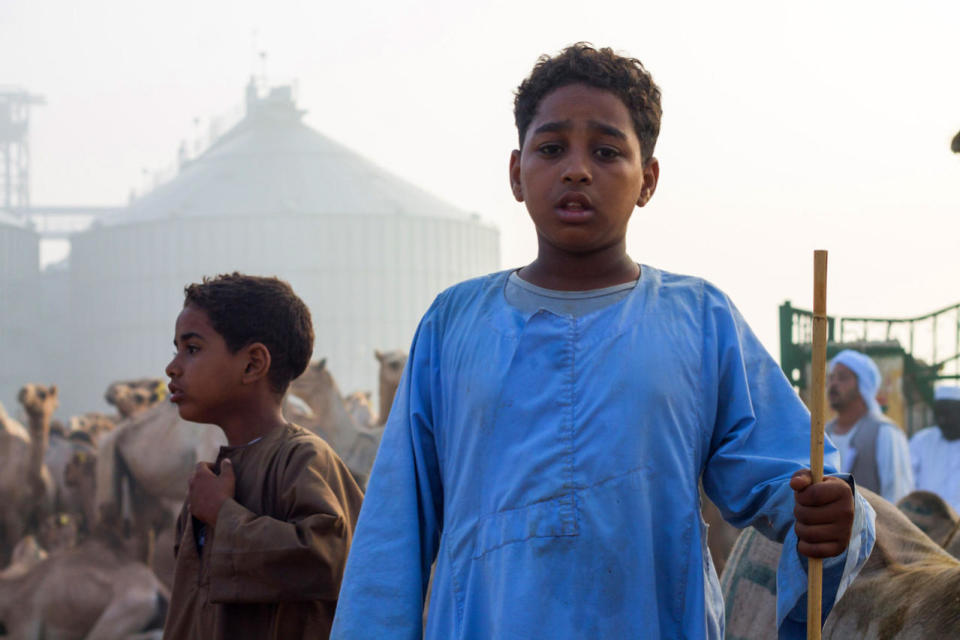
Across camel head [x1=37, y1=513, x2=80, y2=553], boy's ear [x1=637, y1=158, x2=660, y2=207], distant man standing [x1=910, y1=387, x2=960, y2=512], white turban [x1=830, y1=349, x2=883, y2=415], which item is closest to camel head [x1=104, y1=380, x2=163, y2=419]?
camel head [x1=37, y1=513, x2=80, y2=553]

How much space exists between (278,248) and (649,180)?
4423cm

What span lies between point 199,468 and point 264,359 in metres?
0.37

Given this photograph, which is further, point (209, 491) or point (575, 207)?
point (209, 491)

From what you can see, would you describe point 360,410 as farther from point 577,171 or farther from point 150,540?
point 577,171

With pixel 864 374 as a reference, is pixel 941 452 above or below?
below

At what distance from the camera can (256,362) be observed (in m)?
3.71

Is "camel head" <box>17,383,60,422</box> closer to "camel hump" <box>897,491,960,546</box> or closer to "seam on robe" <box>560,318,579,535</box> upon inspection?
"camel hump" <box>897,491,960,546</box>

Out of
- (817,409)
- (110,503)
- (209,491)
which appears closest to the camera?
(817,409)

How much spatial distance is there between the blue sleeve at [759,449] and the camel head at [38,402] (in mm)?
11177

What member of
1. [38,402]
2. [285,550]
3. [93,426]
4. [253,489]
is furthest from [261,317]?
[93,426]

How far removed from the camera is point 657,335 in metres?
2.51

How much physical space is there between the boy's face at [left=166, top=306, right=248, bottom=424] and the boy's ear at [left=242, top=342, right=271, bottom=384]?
14 millimetres

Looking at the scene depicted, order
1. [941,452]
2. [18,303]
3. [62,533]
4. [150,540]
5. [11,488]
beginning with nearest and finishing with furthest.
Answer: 1. [62,533]
2. [941,452]
3. [150,540]
4. [11,488]
5. [18,303]

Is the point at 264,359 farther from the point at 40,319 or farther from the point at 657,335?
the point at 40,319
